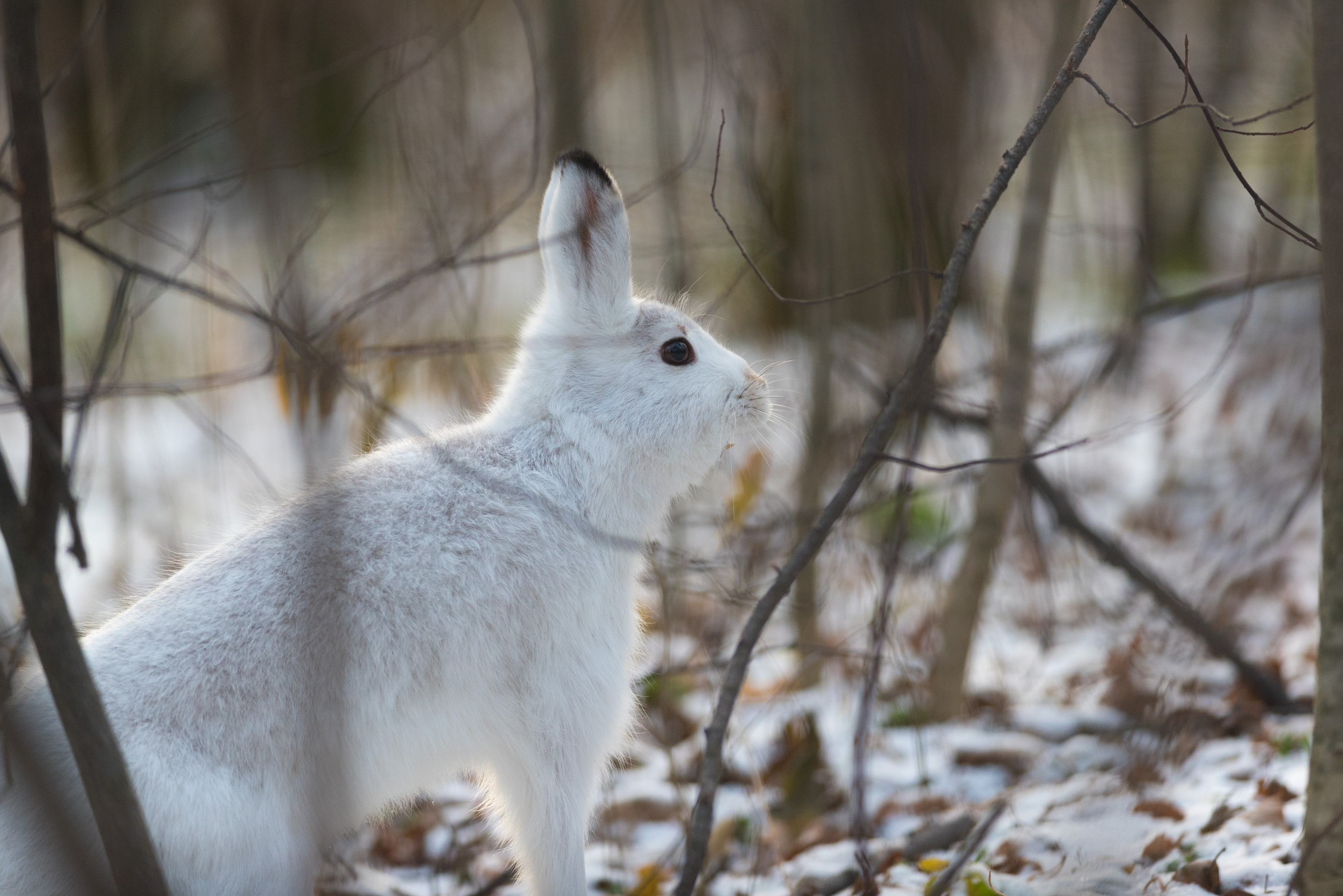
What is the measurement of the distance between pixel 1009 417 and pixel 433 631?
2605mm

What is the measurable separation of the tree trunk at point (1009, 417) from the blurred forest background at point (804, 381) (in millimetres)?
20

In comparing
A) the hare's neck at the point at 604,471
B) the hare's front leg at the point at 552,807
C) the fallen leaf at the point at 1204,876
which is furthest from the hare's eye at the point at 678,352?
the fallen leaf at the point at 1204,876

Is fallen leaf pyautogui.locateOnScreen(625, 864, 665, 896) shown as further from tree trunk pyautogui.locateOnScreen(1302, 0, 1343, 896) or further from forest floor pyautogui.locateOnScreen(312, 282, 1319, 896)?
tree trunk pyautogui.locateOnScreen(1302, 0, 1343, 896)

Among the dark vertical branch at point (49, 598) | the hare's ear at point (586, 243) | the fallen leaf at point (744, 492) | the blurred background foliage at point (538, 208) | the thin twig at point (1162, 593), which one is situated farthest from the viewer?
the thin twig at point (1162, 593)

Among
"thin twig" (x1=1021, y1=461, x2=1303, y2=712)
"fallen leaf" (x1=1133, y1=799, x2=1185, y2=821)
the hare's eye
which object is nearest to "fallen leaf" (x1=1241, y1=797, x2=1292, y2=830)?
"fallen leaf" (x1=1133, y1=799, x2=1185, y2=821)

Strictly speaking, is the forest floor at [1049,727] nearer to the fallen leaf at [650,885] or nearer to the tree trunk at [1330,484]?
the fallen leaf at [650,885]

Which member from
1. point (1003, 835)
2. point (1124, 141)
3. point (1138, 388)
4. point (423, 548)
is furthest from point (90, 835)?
point (1124, 141)

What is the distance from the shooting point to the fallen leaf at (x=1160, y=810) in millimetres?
3369

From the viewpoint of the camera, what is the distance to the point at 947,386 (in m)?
4.11

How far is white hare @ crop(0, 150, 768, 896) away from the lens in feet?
7.59

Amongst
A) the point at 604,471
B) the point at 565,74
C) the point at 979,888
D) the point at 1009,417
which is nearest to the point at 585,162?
the point at 604,471

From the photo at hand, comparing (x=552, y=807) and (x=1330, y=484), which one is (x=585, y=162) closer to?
(x=552, y=807)

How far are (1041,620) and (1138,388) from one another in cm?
240

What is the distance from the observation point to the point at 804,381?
586cm
